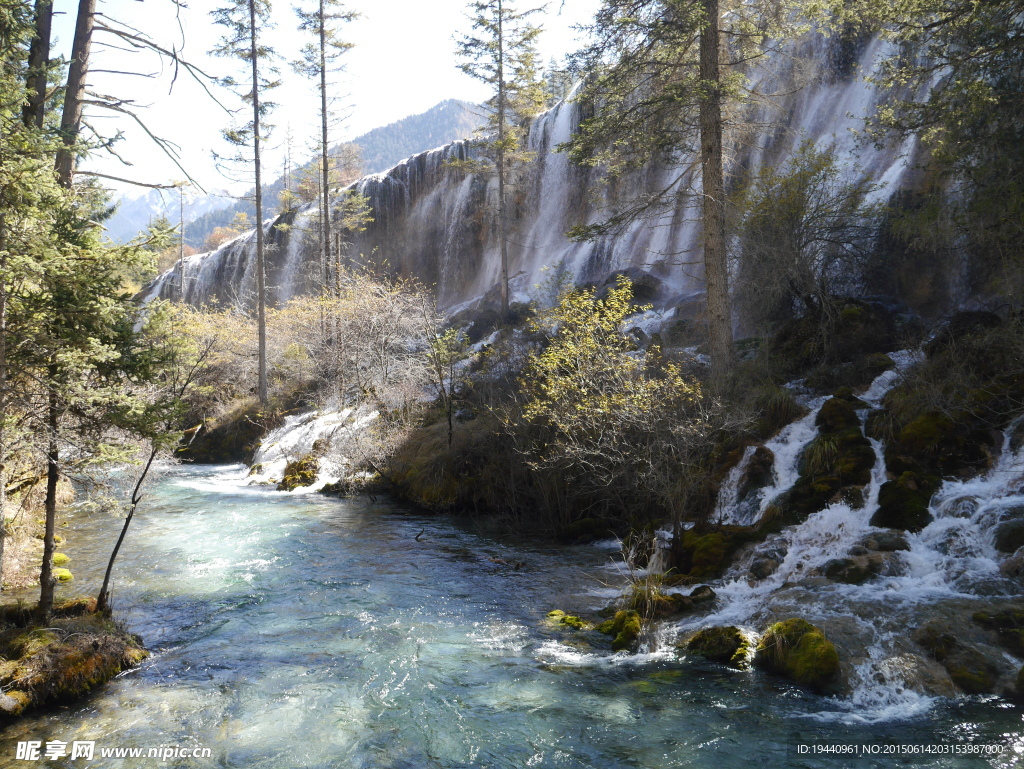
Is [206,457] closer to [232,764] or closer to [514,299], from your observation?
[514,299]

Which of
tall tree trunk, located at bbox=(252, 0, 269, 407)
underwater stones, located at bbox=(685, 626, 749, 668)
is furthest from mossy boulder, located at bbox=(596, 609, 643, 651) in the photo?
tall tree trunk, located at bbox=(252, 0, 269, 407)

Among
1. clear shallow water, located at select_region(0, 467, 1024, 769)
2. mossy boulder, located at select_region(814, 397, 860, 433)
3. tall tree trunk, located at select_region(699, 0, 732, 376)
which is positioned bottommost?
clear shallow water, located at select_region(0, 467, 1024, 769)

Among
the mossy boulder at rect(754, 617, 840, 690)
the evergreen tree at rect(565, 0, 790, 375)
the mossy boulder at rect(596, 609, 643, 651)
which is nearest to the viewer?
the mossy boulder at rect(754, 617, 840, 690)

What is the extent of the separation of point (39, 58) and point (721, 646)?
29.5 feet

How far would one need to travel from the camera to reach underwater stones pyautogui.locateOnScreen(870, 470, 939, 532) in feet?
26.2

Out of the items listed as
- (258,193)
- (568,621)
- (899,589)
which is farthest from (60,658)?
(258,193)

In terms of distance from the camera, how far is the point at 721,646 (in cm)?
661

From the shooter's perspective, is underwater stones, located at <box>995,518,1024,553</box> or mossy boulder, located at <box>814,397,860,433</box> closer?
underwater stones, located at <box>995,518,1024,553</box>

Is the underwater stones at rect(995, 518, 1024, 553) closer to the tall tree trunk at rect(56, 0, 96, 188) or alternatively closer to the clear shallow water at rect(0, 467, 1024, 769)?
the clear shallow water at rect(0, 467, 1024, 769)

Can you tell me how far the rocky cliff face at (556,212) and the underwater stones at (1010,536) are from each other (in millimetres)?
6838

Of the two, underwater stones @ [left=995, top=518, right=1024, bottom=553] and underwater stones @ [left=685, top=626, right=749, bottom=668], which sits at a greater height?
underwater stones @ [left=995, top=518, right=1024, bottom=553]

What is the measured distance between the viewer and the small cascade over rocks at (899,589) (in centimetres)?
570

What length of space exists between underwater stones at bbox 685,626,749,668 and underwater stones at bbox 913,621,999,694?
160cm

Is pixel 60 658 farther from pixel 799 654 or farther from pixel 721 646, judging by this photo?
pixel 799 654
